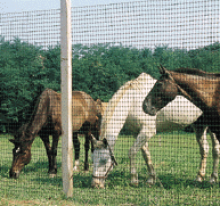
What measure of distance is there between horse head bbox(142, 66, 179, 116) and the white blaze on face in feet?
3.20

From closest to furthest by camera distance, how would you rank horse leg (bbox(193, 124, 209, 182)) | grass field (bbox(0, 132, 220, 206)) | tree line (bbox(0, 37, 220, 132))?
tree line (bbox(0, 37, 220, 132)), grass field (bbox(0, 132, 220, 206)), horse leg (bbox(193, 124, 209, 182))

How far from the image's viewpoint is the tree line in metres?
3.78

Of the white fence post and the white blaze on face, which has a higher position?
the white fence post

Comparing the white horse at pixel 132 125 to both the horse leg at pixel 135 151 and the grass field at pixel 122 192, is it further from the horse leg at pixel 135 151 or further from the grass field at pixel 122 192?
the grass field at pixel 122 192

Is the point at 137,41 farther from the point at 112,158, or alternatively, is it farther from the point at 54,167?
the point at 54,167

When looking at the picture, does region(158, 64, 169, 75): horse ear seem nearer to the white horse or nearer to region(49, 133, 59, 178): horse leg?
the white horse

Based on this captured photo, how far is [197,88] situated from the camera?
4.37 metres

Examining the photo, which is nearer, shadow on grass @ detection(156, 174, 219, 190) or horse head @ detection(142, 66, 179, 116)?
horse head @ detection(142, 66, 179, 116)

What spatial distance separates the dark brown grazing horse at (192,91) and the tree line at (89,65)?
0.59 ft

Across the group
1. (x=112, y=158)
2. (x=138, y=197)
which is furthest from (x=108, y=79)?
(x=138, y=197)

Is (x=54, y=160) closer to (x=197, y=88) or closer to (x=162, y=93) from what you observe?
(x=162, y=93)

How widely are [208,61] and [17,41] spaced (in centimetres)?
278

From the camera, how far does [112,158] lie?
480cm

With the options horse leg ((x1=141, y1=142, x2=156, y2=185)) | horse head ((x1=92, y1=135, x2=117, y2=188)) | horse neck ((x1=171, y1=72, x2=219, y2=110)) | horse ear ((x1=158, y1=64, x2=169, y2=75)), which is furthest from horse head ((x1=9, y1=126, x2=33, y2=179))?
horse neck ((x1=171, y1=72, x2=219, y2=110))
